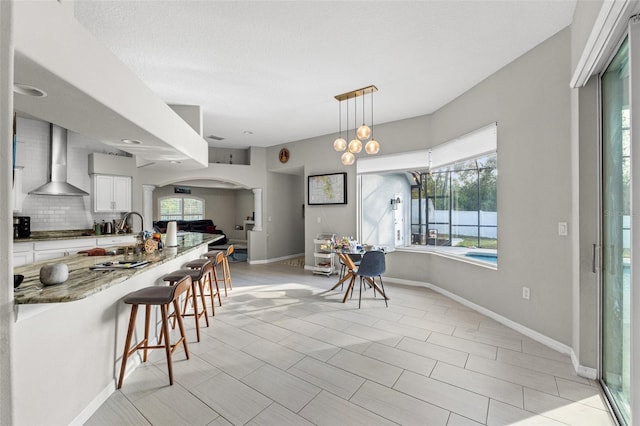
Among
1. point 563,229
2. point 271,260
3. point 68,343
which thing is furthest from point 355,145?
point 271,260

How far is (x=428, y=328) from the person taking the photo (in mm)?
3037

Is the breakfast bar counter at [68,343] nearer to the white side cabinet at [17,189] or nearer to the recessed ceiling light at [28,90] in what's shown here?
the recessed ceiling light at [28,90]

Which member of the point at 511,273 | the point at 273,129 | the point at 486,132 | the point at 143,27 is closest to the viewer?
the point at 143,27

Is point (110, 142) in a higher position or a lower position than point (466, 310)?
higher

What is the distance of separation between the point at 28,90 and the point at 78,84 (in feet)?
1.01

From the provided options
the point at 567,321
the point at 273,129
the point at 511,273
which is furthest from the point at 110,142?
the point at 567,321

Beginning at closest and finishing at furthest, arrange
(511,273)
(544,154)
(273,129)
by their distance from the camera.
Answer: (544,154), (511,273), (273,129)

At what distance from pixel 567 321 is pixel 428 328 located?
1222 millimetres

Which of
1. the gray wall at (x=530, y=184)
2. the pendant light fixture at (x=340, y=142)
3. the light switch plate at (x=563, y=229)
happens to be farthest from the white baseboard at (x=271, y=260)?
the light switch plate at (x=563, y=229)

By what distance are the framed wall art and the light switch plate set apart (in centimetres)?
352

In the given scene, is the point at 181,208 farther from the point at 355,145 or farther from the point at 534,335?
the point at 534,335

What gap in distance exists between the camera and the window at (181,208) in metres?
9.48

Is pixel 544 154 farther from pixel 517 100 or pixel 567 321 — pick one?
pixel 567 321

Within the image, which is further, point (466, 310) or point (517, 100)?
point (466, 310)
